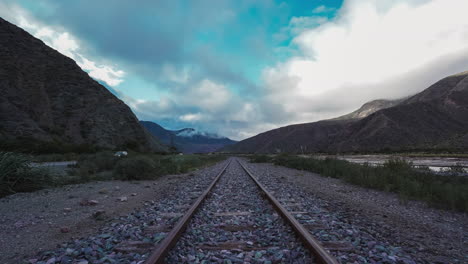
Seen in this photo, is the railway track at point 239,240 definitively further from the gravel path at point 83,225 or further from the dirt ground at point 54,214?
the dirt ground at point 54,214

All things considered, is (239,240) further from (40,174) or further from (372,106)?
(372,106)

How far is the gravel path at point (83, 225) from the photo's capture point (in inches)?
123

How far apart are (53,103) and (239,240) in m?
47.6

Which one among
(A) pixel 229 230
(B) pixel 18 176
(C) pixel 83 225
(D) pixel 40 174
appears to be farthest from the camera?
(D) pixel 40 174

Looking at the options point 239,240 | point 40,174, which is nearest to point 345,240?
point 239,240

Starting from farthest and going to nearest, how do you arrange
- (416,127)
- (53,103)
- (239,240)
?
(416,127) → (53,103) → (239,240)

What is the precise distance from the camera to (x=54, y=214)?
16.8ft

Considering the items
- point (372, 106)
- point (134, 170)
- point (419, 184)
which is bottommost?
point (419, 184)

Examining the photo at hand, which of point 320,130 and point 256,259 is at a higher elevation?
point 320,130

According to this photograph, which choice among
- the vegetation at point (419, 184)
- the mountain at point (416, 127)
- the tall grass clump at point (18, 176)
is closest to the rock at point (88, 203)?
the tall grass clump at point (18, 176)

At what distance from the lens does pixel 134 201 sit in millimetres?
6445

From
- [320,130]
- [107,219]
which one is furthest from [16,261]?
[320,130]

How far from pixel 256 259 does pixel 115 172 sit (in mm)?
9765

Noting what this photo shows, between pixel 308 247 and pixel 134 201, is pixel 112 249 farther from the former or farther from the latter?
pixel 134 201
